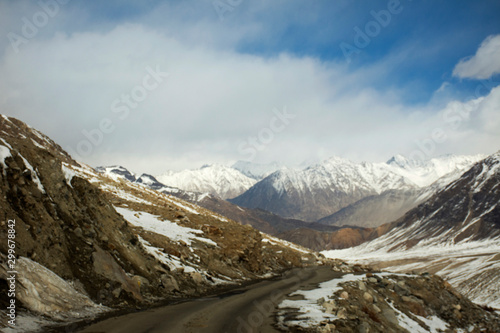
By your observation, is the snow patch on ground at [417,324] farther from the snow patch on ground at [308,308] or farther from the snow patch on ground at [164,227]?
the snow patch on ground at [164,227]

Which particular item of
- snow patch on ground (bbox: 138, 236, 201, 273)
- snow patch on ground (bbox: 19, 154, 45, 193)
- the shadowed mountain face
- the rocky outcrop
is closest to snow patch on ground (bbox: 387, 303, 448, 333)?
the rocky outcrop

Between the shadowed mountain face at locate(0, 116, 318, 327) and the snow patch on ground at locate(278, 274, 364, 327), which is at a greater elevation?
the shadowed mountain face at locate(0, 116, 318, 327)

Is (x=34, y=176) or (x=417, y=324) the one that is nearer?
(x=34, y=176)

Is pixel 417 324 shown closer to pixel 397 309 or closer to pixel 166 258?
pixel 397 309

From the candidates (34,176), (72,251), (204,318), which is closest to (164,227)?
(72,251)

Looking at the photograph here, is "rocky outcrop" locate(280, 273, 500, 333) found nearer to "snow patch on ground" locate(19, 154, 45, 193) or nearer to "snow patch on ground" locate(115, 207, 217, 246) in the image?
"snow patch on ground" locate(19, 154, 45, 193)

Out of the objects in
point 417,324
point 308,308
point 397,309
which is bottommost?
point 417,324

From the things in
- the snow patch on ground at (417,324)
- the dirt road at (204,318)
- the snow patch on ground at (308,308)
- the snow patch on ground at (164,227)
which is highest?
the snow patch on ground at (164,227)

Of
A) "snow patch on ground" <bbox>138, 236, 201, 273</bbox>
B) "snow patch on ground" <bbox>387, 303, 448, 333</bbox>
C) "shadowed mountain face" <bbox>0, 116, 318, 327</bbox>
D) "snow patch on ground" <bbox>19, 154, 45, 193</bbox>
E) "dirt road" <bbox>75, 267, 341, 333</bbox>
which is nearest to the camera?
"dirt road" <bbox>75, 267, 341, 333</bbox>

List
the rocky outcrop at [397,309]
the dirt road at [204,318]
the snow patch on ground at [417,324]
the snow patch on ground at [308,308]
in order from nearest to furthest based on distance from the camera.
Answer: the dirt road at [204,318], the snow patch on ground at [308,308], the rocky outcrop at [397,309], the snow patch on ground at [417,324]

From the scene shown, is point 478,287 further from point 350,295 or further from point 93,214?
point 93,214

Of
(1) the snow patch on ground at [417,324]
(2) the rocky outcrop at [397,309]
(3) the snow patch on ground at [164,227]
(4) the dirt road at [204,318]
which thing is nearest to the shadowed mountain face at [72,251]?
(4) the dirt road at [204,318]

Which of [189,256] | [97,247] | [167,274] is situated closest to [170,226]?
[189,256]

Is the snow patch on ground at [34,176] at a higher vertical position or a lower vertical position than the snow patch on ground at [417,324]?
higher
